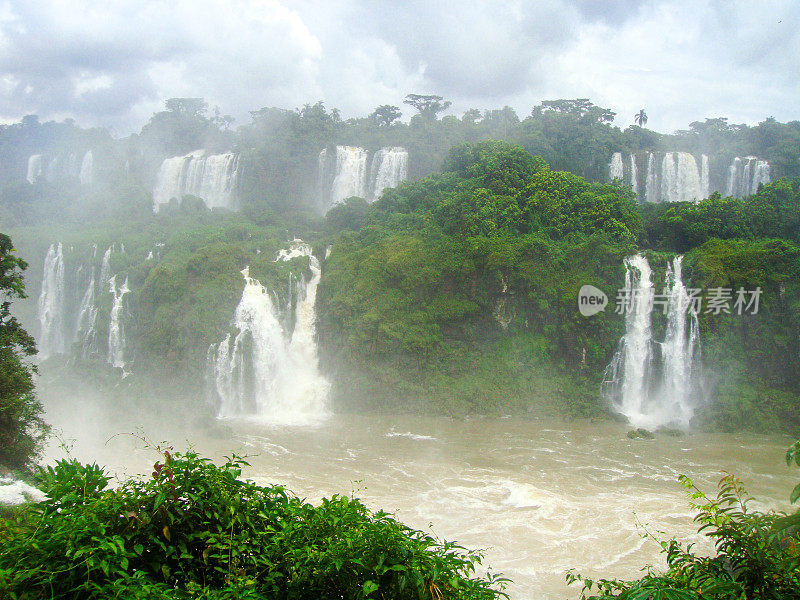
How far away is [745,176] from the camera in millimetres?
29625

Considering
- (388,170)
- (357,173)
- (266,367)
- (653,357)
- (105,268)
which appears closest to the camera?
(653,357)

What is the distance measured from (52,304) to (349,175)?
1617cm

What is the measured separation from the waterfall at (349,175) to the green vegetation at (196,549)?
30665 millimetres

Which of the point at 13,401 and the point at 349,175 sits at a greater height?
the point at 349,175

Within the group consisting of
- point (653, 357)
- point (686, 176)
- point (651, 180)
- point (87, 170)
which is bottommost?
point (653, 357)

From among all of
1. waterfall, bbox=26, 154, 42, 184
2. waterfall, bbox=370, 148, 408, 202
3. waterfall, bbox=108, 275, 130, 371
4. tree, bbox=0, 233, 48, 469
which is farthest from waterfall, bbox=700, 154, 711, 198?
waterfall, bbox=26, 154, 42, 184

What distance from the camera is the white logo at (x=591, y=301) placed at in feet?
69.0

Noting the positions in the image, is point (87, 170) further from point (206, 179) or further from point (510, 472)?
point (510, 472)

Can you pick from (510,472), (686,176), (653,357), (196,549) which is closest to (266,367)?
(510,472)

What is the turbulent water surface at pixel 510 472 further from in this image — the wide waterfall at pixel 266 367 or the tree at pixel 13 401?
the tree at pixel 13 401

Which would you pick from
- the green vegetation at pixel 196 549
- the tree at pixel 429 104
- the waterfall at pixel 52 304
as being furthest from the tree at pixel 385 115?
the green vegetation at pixel 196 549

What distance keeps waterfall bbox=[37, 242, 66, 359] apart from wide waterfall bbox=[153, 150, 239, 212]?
8.52 meters

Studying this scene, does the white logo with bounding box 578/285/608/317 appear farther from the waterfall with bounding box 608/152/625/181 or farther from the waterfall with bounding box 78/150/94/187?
the waterfall with bounding box 78/150/94/187

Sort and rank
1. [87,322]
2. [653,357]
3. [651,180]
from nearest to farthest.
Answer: [653,357], [87,322], [651,180]
